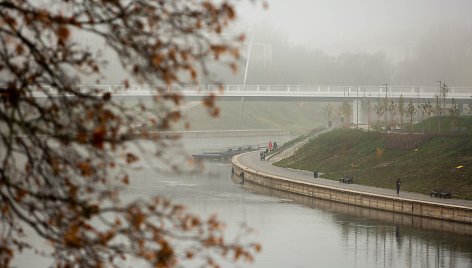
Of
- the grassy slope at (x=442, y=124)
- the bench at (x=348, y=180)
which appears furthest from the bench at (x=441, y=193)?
the grassy slope at (x=442, y=124)

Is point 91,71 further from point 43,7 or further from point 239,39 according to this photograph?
point 239,39

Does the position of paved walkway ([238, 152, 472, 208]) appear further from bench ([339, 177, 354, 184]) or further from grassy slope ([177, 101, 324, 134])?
grassy slope ([177, 101, 324, 134])

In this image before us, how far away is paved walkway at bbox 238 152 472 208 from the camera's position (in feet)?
165

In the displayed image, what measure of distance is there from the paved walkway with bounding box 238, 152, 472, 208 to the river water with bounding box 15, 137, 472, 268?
2294mm

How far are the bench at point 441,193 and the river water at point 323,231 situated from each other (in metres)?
3.49

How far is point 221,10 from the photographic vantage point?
10.9 meters

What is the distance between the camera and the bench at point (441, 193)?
5150cm

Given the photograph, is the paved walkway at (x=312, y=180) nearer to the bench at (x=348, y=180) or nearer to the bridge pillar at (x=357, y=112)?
the bench at (x=348, y=180)

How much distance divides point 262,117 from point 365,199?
120 m

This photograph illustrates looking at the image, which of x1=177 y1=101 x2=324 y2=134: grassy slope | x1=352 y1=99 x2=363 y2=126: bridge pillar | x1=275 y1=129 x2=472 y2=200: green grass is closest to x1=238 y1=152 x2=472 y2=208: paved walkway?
x1=275 y1=129 x2=472 y2=200: green grass

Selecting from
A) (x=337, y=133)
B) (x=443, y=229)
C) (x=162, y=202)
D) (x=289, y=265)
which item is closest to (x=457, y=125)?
(x=337, y=133)

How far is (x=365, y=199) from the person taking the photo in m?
53.8

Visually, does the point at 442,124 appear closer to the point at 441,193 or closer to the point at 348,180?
the point at 348,180

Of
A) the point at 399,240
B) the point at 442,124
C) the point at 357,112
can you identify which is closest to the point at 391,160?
the point at 442,124
